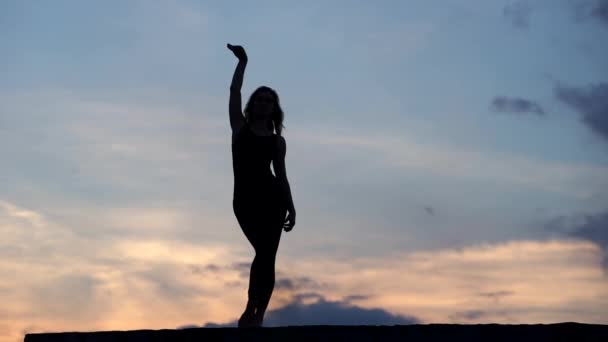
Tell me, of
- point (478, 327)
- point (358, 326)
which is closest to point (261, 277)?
point (358, 326)

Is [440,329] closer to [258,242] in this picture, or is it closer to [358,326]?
[358,326]

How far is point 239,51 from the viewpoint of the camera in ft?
41.2

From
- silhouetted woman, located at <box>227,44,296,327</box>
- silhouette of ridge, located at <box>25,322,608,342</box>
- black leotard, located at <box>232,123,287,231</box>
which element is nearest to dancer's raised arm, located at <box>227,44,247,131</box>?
silhouetted woman, located at <box>227,44,296,327</box>

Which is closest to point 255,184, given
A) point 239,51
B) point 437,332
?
point 239,51

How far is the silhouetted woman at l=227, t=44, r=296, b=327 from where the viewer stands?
40.3 ft

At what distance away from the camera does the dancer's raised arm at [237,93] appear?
489 inches

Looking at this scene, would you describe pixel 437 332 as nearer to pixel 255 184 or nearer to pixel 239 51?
pixel 255 184

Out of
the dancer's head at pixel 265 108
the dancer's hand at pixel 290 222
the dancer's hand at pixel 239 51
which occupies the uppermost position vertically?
the dancer's hand at pixel 239 51

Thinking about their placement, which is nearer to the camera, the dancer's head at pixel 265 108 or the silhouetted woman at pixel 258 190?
the silhouetted woman at pixel 258 190

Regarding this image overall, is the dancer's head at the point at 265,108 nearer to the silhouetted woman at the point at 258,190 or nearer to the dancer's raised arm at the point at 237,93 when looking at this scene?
the silhouetted woman at the point at 258,190

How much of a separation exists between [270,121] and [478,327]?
4.07 metres

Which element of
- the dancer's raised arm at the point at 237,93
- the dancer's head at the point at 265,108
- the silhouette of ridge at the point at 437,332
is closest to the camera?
the silhouette of ridge at the point at 437,332

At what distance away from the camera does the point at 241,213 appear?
12.4 m

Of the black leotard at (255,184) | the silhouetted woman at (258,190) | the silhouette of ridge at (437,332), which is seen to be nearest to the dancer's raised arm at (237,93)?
the silhouetted woman at (258,190)
